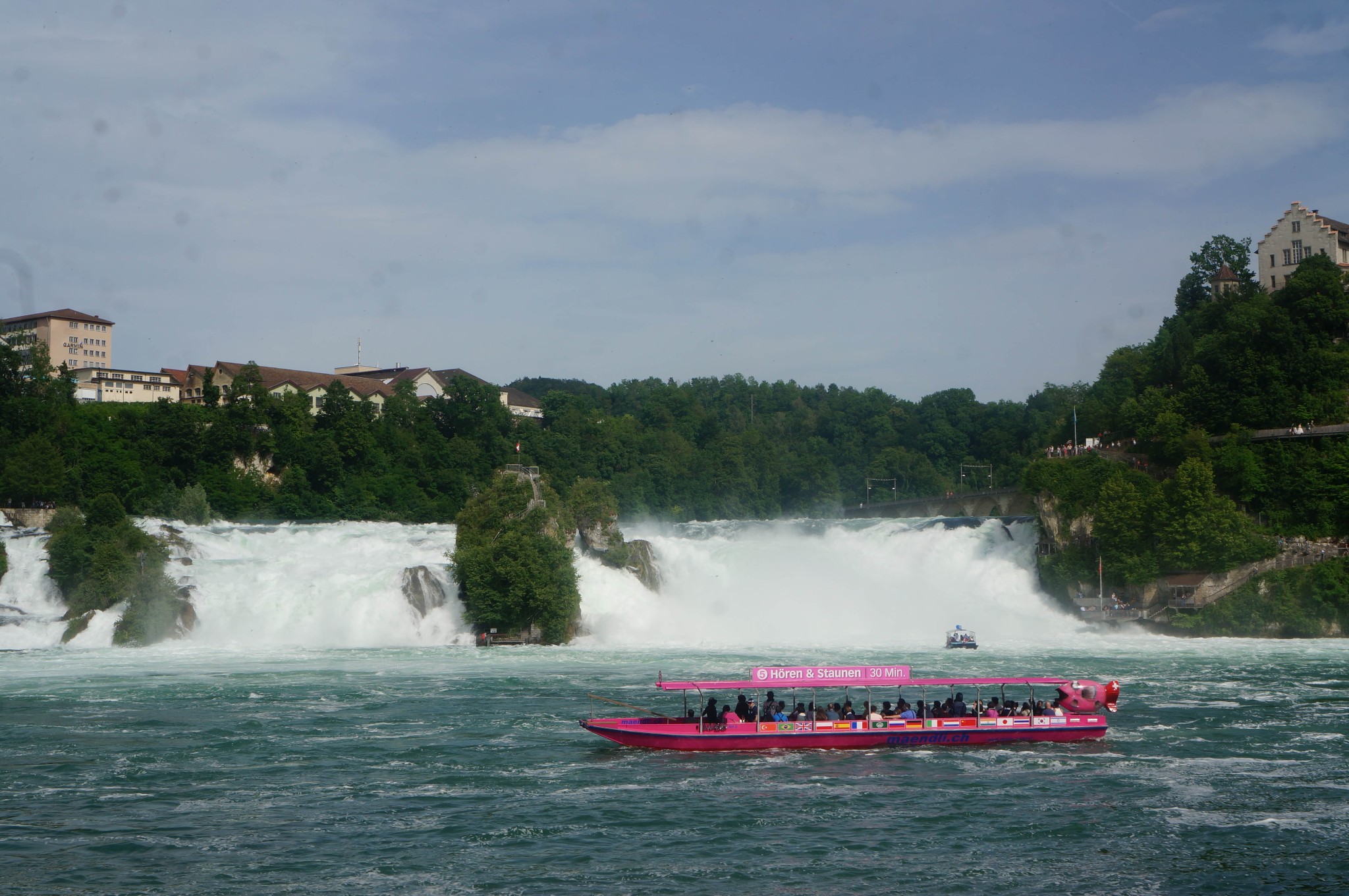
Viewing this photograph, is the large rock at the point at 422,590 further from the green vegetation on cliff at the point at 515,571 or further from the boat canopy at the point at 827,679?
the boat canopy at the point at 827,679

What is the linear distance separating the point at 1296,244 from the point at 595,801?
6719cm

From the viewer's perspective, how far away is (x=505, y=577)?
49.5 m

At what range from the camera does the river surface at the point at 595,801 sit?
19531 mm

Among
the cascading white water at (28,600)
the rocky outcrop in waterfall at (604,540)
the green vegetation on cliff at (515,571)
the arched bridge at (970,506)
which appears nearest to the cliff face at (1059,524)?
the arched bridge at (970,506)

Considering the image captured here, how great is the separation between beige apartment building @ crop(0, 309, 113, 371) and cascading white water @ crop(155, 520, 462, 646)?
78.2 m

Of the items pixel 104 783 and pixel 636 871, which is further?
pixel 104 783

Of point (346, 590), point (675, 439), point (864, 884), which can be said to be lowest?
point (864, 884)

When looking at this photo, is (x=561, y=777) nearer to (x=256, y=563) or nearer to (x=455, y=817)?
(x=455, y=817)

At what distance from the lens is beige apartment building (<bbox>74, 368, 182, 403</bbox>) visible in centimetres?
11319

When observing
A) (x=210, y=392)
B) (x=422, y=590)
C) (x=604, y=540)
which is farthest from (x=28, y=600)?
(x=210, y=392)

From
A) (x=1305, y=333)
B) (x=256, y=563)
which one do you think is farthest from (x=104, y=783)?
(x=1305, y=333)

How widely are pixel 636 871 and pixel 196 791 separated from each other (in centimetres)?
1013

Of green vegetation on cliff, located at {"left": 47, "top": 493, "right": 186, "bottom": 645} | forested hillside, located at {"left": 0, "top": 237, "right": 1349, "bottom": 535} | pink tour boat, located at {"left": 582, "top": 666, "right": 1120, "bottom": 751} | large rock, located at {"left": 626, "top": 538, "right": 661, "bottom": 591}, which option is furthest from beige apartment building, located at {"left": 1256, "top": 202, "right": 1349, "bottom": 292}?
green vegetation on cliff, located at {"left": 47, "top": 493, "right": 186, "bottom": 645}

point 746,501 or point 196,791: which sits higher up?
point 746,501
